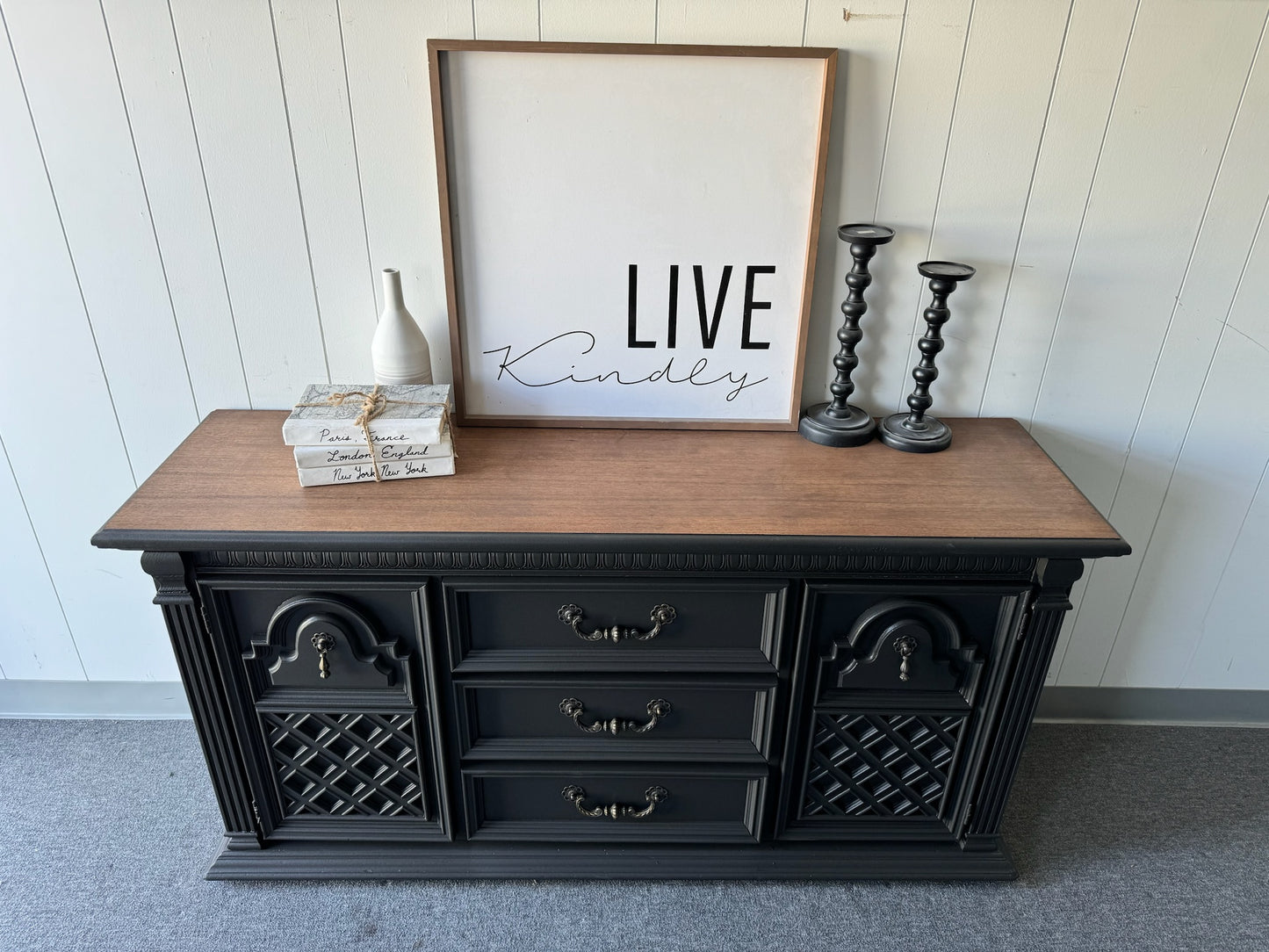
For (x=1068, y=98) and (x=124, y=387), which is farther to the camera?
(x=124, y=387)

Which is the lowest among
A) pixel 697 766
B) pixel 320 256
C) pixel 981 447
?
pixel 697 766

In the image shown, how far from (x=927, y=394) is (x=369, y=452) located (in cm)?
92

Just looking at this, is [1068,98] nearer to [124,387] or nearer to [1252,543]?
[1252,543]

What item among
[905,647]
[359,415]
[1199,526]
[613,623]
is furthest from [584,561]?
[1199,526]

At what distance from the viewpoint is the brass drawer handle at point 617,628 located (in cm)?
130

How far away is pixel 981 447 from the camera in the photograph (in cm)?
146

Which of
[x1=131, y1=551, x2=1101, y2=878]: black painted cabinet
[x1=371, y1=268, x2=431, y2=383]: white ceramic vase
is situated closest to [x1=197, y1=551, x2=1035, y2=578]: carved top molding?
[x1=131, y1=551, x2=1101, y2=878]: black painted cabinet

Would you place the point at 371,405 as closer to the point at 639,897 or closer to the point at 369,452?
the point at 369,452

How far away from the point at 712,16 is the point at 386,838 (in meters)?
1.48

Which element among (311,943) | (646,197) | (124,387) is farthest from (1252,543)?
(124,387)

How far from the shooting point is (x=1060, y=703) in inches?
75.7

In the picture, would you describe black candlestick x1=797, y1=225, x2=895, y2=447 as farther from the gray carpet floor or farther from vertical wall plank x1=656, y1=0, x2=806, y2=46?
the gray carpet floor

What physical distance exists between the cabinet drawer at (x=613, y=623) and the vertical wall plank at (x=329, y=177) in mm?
524

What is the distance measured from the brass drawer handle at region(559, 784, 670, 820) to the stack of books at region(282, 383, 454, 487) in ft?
2.01
